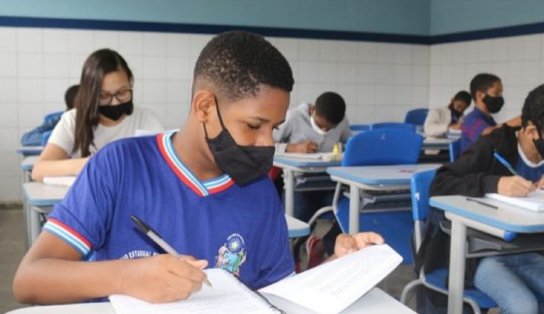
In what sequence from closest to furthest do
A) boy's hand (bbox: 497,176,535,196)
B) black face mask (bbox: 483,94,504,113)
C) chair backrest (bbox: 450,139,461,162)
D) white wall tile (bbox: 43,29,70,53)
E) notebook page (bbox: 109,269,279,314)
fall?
notebook page (bbox: 109,269,279,314) < boy's hand (bbox: 497,176,535,196) < chair backrest (bbox: 450,139,461,162) < black face mask (bbox: 483,94,504,113) < white wall tile (bbox: 43,29,70,53)

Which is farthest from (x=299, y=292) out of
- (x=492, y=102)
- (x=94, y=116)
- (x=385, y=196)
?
(x=492, y=102)

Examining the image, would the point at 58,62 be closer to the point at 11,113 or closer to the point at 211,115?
the point at 11,113

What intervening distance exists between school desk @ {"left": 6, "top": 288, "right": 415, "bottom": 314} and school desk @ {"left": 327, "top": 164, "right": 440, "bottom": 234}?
5.64ft

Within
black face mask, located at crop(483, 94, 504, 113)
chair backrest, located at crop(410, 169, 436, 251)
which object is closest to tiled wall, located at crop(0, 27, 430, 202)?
black face mask, located at crop(483, 94, 504, 113)

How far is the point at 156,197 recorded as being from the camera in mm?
1219

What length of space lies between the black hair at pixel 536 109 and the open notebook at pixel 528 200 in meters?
0.26

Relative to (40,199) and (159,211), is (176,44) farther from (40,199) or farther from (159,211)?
(159,211)

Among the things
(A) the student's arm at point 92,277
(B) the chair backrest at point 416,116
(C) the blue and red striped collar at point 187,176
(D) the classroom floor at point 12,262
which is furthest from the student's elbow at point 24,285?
(B) the chair backrest at point 416,116

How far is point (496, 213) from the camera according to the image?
6.75 ft

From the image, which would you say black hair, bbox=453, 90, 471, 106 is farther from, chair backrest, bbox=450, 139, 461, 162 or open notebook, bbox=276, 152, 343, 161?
open notebook, bbox=276, 152, 343, 161

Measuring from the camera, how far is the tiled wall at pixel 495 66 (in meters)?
6.14

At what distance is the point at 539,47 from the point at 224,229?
5684mm

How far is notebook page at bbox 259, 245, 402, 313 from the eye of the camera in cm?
103

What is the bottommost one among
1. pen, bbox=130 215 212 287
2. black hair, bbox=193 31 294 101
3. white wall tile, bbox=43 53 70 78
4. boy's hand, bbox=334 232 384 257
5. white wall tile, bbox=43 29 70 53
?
boy's hand, bbox=334 232 384 257
